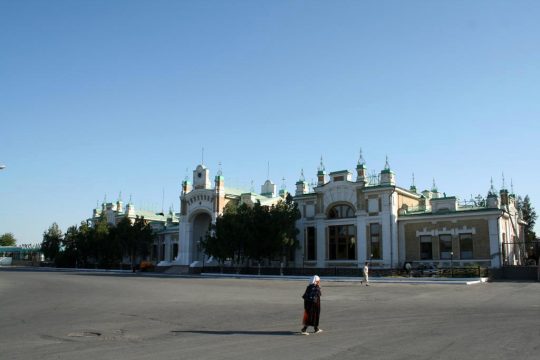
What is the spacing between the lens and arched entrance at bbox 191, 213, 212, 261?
59.1 meters

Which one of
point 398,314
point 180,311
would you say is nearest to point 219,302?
point 180,311

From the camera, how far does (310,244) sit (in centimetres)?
4966

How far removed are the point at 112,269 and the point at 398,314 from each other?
58.8 metres

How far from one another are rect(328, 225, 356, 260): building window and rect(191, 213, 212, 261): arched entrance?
1695 cm

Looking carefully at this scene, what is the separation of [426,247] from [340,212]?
8.80 metres

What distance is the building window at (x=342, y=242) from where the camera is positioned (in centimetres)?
4683

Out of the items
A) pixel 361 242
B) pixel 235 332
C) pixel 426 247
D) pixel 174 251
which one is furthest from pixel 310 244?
pixel 235 332

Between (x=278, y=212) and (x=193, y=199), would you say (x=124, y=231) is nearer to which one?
(x=193, y=199)

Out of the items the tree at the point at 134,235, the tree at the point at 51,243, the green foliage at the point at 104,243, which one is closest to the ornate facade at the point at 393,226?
the tree at the point at 134,235

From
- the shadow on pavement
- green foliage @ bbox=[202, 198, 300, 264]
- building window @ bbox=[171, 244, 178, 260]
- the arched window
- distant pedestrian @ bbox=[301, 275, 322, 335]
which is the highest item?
the arched window

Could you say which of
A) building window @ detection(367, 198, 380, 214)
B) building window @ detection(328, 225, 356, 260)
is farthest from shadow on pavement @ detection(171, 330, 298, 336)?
building window @ detection(328, 225, 356, 260)

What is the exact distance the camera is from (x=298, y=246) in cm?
4919

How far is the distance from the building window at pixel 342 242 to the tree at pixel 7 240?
128m

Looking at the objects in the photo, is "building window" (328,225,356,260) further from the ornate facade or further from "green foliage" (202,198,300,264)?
"green foliage" (202,198,300,264)
